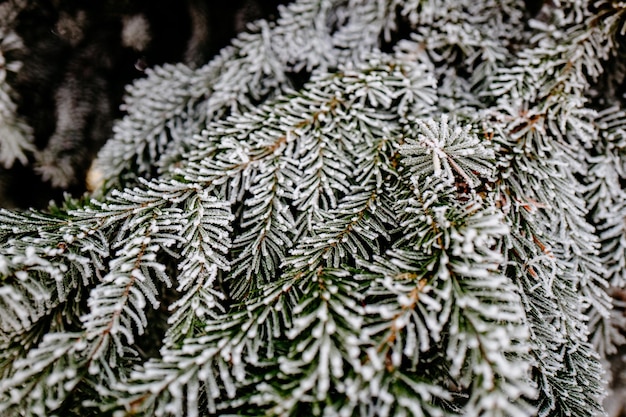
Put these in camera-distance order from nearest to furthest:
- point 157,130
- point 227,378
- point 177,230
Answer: point 227,378 < point 177,230 < point 157,130

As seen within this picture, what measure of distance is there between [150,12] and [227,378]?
3.62ft

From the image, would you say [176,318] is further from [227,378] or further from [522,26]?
[522,26]

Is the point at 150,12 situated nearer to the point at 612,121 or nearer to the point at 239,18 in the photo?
the point at 239,18

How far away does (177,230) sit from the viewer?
704mm

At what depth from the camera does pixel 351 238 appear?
0.69m

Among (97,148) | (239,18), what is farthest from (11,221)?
(239,18)

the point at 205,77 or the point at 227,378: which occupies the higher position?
the point at 205,77

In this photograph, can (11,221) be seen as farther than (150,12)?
No

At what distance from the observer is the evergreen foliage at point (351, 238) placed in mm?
540

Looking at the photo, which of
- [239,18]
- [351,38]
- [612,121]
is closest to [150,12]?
[239,18]

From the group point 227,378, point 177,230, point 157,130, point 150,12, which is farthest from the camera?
point 150,12

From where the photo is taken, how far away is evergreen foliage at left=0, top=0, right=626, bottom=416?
540 mm

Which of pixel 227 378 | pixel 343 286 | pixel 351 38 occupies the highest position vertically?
pixel 351 38

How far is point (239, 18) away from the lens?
4.25 ft
